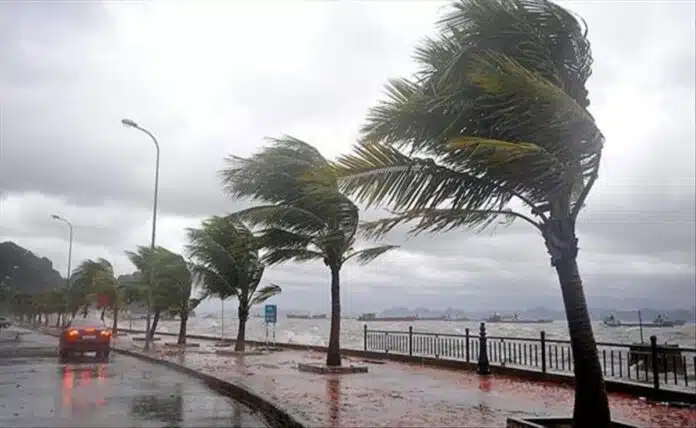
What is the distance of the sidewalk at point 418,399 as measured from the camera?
31.8 ft

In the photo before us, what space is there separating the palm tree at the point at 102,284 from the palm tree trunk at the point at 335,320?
106 feet

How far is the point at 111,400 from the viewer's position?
39.2 ft

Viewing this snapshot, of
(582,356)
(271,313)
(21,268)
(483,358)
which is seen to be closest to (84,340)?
(21,268)

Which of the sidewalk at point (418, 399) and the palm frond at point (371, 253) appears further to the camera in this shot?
the palm frond at point (371, 253)

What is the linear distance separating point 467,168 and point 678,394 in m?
6.27

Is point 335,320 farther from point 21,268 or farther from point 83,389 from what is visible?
point 21,268

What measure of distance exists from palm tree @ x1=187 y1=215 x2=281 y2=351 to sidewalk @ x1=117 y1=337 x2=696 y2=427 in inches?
380

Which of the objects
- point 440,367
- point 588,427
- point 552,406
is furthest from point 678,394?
→ point 440,367

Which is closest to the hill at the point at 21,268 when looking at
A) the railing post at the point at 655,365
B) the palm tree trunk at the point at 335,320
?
the palm tree trunk at the point at 335,320

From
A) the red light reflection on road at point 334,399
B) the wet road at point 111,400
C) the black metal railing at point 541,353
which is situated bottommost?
the wet road at point 111,400

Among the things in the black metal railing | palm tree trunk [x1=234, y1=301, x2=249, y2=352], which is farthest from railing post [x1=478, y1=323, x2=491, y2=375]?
palm tree trunk [x1=234, y1=301, x2=249, y2=352]

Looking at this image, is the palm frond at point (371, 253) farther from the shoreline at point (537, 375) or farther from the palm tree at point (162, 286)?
the palm tree at point (162, 286)

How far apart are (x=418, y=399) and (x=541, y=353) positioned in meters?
5.24

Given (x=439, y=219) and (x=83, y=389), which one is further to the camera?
(x=83, y=389)
